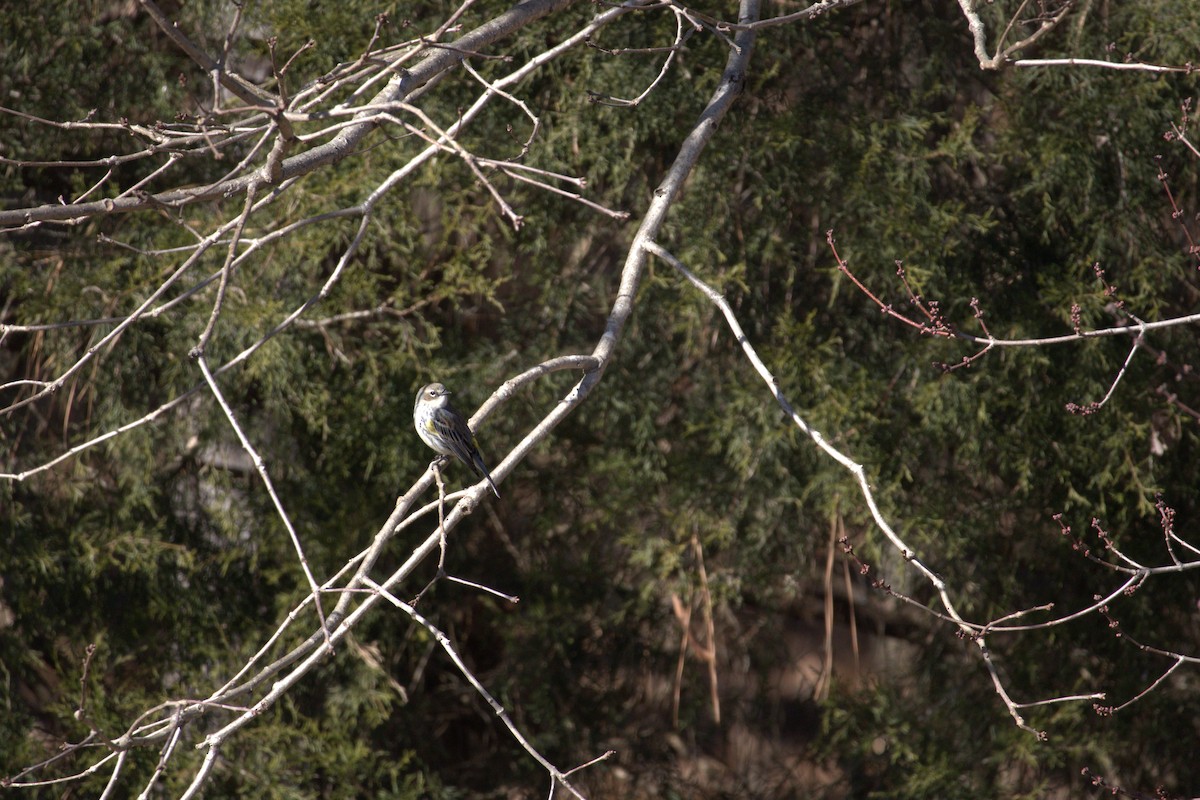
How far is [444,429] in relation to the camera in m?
3.08

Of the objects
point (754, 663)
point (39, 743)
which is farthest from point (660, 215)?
point (39, 743)

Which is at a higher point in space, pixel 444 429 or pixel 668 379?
pixel 444 429

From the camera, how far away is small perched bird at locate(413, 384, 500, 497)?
9.87 feet

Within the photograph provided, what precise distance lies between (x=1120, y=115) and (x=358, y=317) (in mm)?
2721

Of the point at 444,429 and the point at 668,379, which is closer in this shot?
the point at 444,429

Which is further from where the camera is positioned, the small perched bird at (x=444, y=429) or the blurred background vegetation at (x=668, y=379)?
the blurred background vegetation at (x=668, y=379)

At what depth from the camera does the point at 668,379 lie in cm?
443

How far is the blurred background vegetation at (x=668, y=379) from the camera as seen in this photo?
4.00 m

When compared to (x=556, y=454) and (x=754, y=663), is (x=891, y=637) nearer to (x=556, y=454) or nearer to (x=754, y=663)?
(x=754, y=663)

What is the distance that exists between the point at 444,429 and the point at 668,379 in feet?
4.98

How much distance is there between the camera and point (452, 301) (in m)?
4.41

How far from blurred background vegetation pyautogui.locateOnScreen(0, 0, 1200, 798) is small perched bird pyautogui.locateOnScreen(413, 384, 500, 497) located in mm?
863

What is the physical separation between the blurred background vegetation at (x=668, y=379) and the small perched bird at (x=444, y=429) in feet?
2.83

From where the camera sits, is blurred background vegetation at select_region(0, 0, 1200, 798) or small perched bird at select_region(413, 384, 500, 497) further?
blurred background vegetation at select_region(0, 0, 1200, 798)
